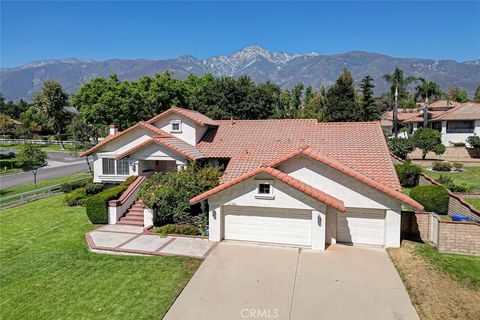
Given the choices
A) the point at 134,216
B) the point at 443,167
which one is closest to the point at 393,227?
the point at 134,216

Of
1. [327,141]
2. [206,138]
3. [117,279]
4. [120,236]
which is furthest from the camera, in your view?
[206,138]

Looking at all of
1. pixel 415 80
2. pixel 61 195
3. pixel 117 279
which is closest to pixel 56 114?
pixel 61 195

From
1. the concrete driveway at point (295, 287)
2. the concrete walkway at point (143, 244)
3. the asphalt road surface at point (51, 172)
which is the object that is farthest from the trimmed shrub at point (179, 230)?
the asphalt road surface at point (51, 172)

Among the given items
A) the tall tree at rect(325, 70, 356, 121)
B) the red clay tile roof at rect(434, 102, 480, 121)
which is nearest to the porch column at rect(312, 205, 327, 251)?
the tall tree at rect(325, 70, 356, 121)

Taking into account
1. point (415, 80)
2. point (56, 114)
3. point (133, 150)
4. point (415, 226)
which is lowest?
point (415, 226)

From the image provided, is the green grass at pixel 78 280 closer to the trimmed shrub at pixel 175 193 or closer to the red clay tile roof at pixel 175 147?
the trimmed shrub at pixel 175 193

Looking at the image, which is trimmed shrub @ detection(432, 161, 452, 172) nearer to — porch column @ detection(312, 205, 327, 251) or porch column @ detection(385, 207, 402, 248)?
porch column @ detection(385, 207, 402, 248)

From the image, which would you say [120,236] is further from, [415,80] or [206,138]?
[415,80]
